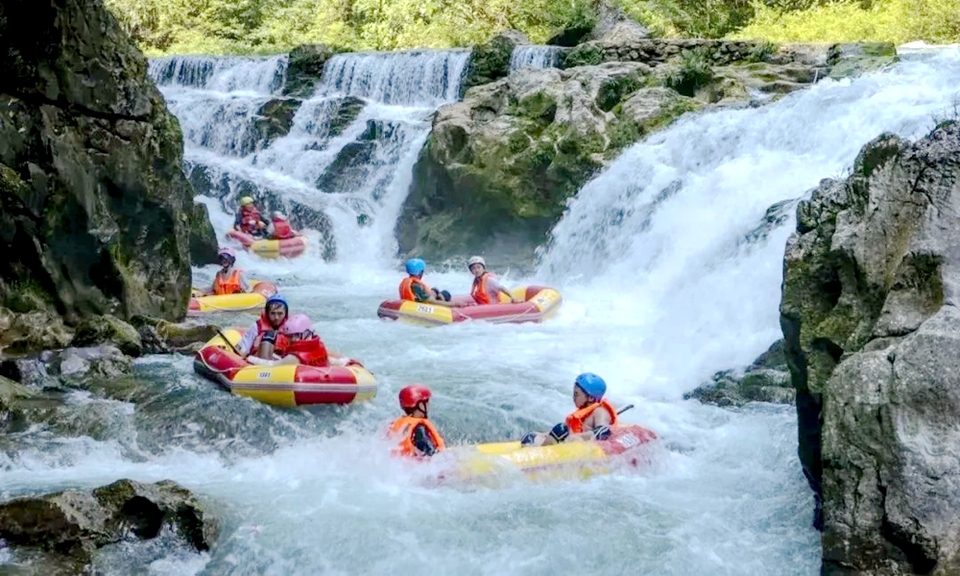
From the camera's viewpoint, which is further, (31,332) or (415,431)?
(31,332)

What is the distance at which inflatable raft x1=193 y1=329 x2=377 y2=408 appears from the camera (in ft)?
26.0

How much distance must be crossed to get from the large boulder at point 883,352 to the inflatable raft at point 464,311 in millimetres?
6539

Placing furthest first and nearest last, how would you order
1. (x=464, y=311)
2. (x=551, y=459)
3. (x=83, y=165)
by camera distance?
1. (x=464, y=311)
2. (x=83, y=165)
3. (x=551, y=459)

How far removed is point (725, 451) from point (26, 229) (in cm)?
641

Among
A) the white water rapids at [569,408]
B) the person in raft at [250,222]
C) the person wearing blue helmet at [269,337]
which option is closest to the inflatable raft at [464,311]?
the white water rapids at [569,408]

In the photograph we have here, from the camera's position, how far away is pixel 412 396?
6754 millimetres

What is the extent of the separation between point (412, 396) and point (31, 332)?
4253 millimetres

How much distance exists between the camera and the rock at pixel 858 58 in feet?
48.9

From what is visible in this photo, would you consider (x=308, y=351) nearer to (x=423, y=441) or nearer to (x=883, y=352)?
(x=423, y=441)

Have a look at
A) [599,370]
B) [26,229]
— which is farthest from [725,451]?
[26,229]

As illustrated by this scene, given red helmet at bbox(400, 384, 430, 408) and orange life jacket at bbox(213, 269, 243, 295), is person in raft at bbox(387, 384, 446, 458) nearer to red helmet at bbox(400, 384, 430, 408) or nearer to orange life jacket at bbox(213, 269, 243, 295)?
red helmet at bbox(400, 384, 430, 408)

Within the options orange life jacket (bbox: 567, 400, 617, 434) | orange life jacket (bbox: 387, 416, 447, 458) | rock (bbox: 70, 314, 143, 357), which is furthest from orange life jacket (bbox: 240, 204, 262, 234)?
orange life jacket (bbox: 567, 400, 617, 434)

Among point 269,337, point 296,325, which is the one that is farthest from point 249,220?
point 296,325

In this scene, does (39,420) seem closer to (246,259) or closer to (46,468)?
(46,468)
